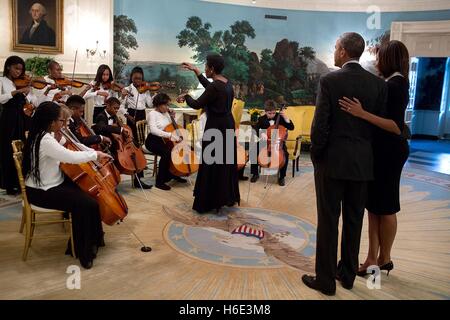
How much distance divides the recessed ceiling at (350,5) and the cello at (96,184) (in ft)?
22.6

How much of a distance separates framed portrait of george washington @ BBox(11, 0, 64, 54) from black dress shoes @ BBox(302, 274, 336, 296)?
5.93 metres

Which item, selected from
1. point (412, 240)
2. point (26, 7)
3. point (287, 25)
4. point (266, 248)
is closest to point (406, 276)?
point (412, 240)

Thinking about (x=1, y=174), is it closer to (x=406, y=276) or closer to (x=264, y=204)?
(x=264, y=204)

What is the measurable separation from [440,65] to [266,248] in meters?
9.81

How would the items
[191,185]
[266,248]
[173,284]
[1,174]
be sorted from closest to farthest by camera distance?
[173,284] → [266,248] → [1,174] → [191,185]

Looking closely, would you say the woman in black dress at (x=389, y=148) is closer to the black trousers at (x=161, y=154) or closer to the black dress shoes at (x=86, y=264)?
the black dress shoes at (x=86, y=264)

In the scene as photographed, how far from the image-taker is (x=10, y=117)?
15.8ft

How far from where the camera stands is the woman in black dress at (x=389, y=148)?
2898mm

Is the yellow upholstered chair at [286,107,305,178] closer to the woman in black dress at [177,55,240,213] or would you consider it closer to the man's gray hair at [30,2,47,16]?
the woman in black dress at [177,55,240,213]

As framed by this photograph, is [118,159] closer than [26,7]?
Yes

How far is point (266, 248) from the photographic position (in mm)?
3811

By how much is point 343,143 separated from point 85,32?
20.3ft

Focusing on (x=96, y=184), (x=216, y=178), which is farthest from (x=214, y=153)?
(x=96, y=184)

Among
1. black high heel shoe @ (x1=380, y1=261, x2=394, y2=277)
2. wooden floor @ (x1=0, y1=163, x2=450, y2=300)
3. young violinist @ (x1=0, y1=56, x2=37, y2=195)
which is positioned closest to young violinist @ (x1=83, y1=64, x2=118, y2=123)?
young violinist @ (x1=0, y1=56, x2=37, y2=195)
